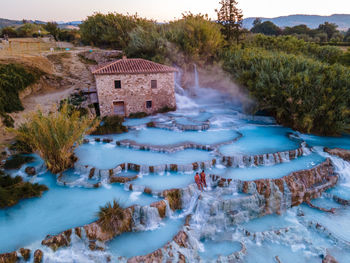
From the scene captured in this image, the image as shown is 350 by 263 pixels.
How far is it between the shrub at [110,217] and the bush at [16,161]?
7091 mm

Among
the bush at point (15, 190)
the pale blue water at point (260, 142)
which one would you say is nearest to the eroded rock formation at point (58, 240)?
the bush at point (15, 190)

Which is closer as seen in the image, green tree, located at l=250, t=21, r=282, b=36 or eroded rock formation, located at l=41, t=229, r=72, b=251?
eroded rock formation, located at l=41, t=229, r=72, b=251

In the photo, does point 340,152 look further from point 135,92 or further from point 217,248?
point 135,92

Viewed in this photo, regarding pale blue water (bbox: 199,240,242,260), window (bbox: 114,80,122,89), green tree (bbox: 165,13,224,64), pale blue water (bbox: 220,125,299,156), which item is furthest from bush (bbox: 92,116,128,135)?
green tree (bbox: 165,13,224,64)

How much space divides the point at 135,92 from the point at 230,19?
19.1m

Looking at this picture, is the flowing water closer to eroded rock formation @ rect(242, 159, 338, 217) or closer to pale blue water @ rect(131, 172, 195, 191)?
pale blue water @ rect(131, 172, 195, 191)

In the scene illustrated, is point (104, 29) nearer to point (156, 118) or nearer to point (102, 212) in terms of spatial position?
point (156, 118)

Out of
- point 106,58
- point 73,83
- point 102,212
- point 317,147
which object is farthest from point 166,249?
point 106,58

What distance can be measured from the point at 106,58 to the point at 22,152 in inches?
815

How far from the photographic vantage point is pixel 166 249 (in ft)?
30.7

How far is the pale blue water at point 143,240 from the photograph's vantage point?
31.2 feet

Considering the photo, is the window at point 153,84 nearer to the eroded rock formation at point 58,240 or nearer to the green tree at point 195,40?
the green tree at point 195,40

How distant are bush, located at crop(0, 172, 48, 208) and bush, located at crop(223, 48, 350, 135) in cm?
1681

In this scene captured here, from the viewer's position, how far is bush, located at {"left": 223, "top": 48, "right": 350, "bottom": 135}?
58.0 ft
